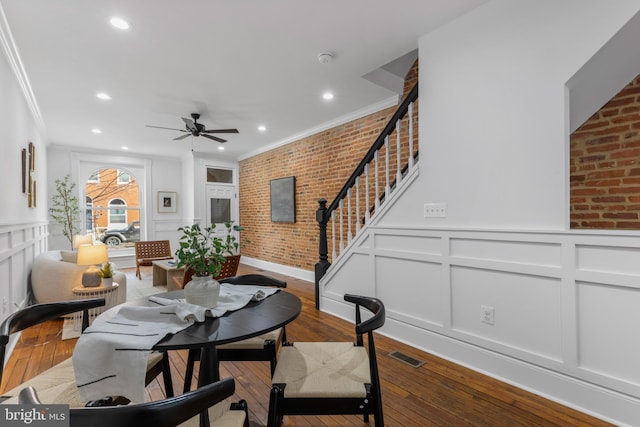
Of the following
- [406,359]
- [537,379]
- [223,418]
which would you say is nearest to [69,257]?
[223,418]

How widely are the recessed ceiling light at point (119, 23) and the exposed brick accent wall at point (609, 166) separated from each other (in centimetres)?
371

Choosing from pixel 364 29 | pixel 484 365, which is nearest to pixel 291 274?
pixel 484 365

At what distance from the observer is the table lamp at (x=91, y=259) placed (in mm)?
3021

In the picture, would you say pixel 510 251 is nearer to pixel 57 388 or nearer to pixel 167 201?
pixel 57 388

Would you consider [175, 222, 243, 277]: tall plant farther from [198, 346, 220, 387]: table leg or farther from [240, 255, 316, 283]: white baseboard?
[240, 255, 316, 283]: white baseboard

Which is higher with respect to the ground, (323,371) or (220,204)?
(220,204)

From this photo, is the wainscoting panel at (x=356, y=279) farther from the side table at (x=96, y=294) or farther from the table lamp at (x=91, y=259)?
the table lamp at (x=91, y=259)

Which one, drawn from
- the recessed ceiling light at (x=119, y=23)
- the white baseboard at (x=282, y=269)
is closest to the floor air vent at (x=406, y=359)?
the white baseboard at (x=282, y=269)

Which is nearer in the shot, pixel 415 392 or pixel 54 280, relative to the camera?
pixel 415 392

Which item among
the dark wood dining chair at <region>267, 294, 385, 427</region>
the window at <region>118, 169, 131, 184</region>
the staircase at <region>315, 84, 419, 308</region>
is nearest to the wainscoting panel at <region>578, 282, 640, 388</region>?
the dark wood dining chair at <region>267, 294, 385, 427</region>

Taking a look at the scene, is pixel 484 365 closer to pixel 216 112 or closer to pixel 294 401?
pixel 294 401

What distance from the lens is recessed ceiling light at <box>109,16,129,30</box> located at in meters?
2.29

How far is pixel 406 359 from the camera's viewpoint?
2410 millimetres

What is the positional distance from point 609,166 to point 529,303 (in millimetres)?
1325
